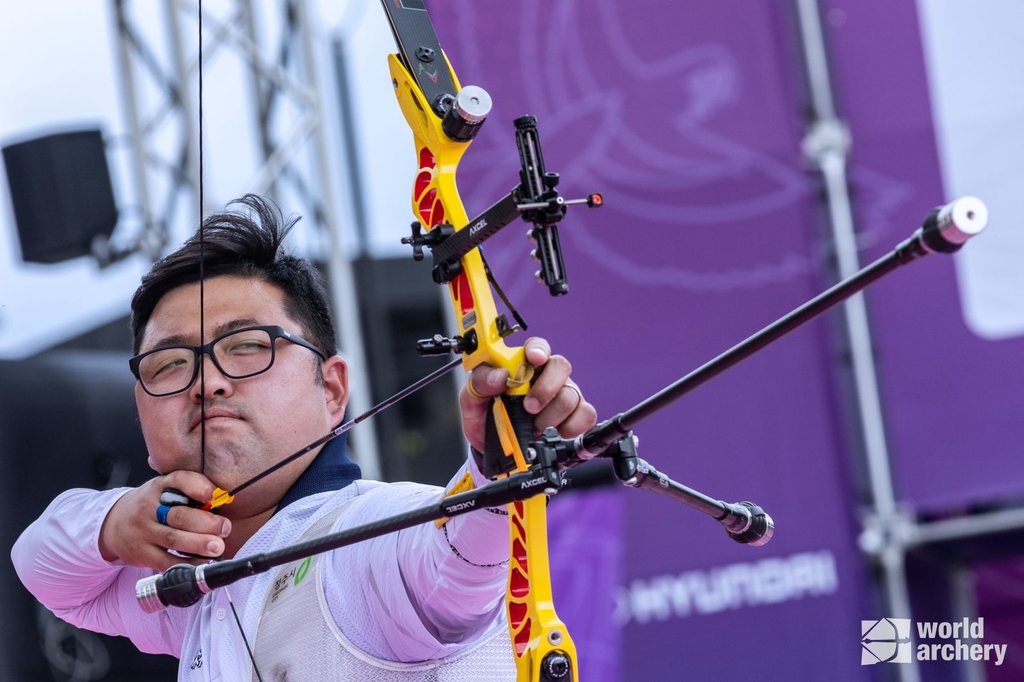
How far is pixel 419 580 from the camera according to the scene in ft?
4.64

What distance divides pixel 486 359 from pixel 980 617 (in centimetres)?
281

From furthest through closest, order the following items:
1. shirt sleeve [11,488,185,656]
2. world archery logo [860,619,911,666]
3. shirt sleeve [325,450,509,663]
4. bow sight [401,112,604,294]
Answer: world archery logo [860,619,911,666], shirt sleeve [11,488,185,656], shirt sleeve [325,450,509,663], bow sight [401,112,604,294]

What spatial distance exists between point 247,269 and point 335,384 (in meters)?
0.23

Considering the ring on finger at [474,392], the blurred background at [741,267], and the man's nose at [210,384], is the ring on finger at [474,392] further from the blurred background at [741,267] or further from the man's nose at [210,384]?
the blurred background at [741,267]

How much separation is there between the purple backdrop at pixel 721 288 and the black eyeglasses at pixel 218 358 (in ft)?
5.78

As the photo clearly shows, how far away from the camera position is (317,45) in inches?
144

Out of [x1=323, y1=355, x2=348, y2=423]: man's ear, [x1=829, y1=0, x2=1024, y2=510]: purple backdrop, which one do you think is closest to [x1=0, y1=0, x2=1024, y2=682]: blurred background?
[x1=829, y1=0, x2=1024, y2=510]: purple backdrop

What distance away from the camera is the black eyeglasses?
1.78 metres

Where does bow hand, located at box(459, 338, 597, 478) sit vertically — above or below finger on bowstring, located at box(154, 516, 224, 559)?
above

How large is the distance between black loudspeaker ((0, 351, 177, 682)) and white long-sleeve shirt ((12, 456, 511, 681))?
0.96m

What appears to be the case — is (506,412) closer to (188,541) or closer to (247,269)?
(188,541)

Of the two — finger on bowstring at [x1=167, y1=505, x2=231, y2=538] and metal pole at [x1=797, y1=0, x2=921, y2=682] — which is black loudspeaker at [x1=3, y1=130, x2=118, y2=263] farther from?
metal pole at [x1=797, y1=0, x2=921, y2=682]

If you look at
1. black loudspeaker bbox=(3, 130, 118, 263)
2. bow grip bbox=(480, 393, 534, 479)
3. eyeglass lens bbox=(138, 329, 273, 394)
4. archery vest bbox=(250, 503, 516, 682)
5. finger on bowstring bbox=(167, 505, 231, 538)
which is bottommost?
archery vest bbox=(250, 503, 516, 682)

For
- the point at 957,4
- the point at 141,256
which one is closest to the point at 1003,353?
the point at 957,4
